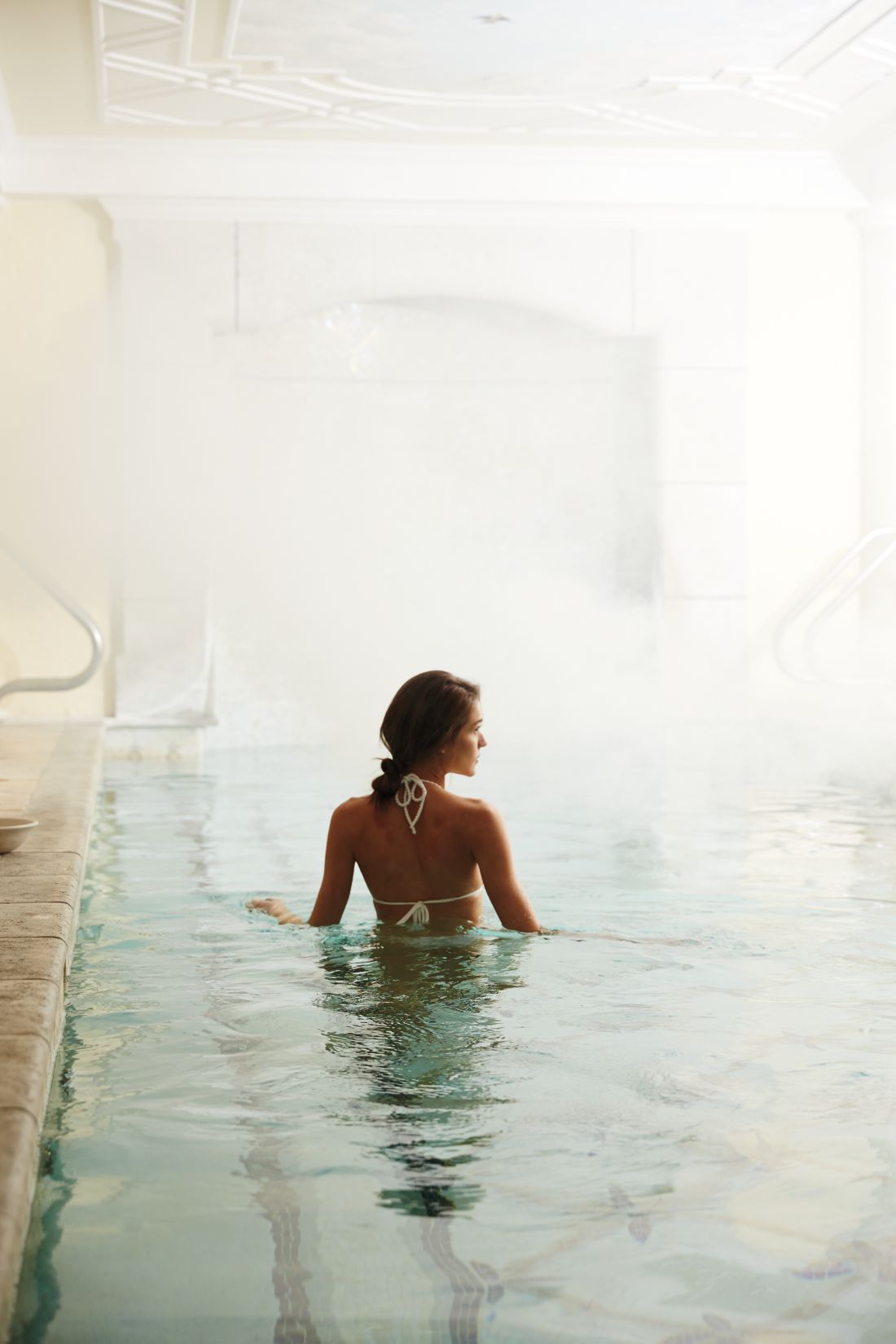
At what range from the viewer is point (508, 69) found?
27.1 ft

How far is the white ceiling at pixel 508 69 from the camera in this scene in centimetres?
745

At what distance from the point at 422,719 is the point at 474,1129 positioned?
122 cm

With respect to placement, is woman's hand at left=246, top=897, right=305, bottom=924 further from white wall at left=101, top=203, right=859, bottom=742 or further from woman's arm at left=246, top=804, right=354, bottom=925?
white wall at left=101, top=203, right=859, bottom=742

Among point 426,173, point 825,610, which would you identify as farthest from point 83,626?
point 825,610

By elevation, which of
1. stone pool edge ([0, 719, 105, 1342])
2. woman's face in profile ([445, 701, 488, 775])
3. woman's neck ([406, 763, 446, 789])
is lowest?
stone pool edge ([0, 719, 105, 1342])

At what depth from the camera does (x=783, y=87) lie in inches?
343

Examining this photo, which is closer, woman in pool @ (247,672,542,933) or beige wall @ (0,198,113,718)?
woman in pool @ (247,672,542,933)

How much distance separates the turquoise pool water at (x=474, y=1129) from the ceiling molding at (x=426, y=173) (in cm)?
648

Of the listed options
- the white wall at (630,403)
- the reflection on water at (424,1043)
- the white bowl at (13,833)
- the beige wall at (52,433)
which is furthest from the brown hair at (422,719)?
the beige wall at (52,433)

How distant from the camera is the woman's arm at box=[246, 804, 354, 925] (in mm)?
3488

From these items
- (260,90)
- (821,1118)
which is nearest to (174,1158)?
(821,1118)

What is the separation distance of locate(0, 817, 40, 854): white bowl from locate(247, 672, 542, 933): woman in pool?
2.88ft

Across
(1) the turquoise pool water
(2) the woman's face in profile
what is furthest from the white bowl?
(2) the woman's face in profile

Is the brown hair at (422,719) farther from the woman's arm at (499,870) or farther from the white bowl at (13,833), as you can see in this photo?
the white bowl at (13,833)
